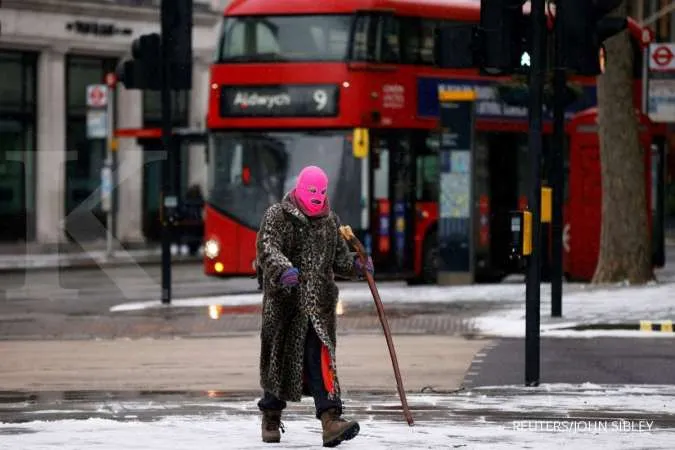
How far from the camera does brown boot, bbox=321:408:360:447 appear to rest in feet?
36.4

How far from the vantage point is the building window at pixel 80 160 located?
4622 centimetres

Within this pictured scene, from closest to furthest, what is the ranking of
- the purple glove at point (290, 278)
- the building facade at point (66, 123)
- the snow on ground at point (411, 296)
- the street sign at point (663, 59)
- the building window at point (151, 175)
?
the purple glove at point (290, 278) → the snow on ground at point (411, 296) → the street sign at point (663, 59) → the building facade at point (66, 123) → the building window at point (151, 175)

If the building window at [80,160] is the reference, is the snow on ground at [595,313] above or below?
below

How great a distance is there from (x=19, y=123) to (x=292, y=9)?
59.1 feet

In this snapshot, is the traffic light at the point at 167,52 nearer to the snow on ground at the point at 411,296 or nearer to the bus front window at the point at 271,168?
the snow on ground at the point at 411,296

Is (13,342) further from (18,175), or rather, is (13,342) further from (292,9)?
(18,175)

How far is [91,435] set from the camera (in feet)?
38.8

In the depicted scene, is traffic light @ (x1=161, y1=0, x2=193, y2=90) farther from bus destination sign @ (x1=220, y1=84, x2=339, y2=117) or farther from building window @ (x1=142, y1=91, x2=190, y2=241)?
building window @ (x1=142, y1=91, x2=190, y2=241)

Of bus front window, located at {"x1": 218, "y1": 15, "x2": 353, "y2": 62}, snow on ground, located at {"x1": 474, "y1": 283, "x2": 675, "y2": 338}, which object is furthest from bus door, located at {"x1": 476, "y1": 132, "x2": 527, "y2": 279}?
snow on ground, located at {"x1": 474, "y1": 283, "x2": 675, "y2": 338}

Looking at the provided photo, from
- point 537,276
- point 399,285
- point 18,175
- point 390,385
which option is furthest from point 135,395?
point 18,175

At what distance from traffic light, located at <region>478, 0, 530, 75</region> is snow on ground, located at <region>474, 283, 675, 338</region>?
18.3 feet

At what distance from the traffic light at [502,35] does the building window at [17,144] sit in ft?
99.1

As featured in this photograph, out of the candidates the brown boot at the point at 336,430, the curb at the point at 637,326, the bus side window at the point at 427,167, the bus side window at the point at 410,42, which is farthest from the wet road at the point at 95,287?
the brown boot at the point at 336,430

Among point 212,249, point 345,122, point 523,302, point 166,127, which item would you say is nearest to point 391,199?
point 345,122
